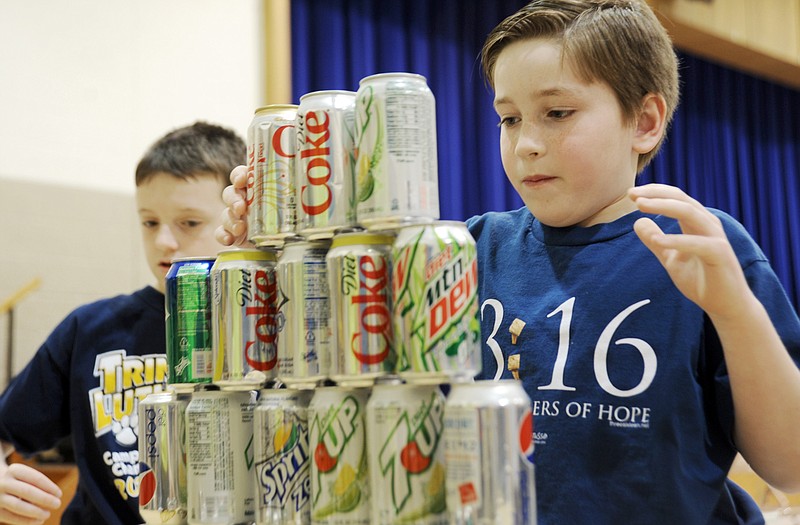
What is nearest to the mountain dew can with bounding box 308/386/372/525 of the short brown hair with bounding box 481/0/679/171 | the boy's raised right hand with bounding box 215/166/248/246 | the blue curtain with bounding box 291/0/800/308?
the boy's raised right hand with bounding box 215/166/248/246

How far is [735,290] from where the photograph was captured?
0.88 m

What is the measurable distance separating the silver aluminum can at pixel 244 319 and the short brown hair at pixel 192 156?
858 millimetres

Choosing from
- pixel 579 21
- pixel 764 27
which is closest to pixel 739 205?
pixel 764 27

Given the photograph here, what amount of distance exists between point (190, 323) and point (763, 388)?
24.4 inches

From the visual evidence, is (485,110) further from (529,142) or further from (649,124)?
(529,142)

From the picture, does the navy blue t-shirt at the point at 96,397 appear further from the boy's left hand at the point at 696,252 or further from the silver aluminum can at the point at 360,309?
the boy's left hand at the point at 696,252

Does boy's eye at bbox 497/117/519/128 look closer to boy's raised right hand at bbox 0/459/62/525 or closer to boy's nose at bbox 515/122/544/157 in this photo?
boy's nose at bbox 515/122/544/157

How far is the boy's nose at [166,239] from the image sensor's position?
5.61 feet

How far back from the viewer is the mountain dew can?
32.5 inches

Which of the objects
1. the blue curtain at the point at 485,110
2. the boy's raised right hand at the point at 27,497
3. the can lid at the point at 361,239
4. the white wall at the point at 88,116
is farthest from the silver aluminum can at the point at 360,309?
the white wall at the point at 88,116

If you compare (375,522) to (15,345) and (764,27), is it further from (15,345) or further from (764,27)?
(764,27)

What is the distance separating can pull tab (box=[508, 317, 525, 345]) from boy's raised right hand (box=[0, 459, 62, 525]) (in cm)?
67

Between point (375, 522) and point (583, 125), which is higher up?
point (583, 125)

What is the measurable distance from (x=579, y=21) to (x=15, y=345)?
2.30 metres
